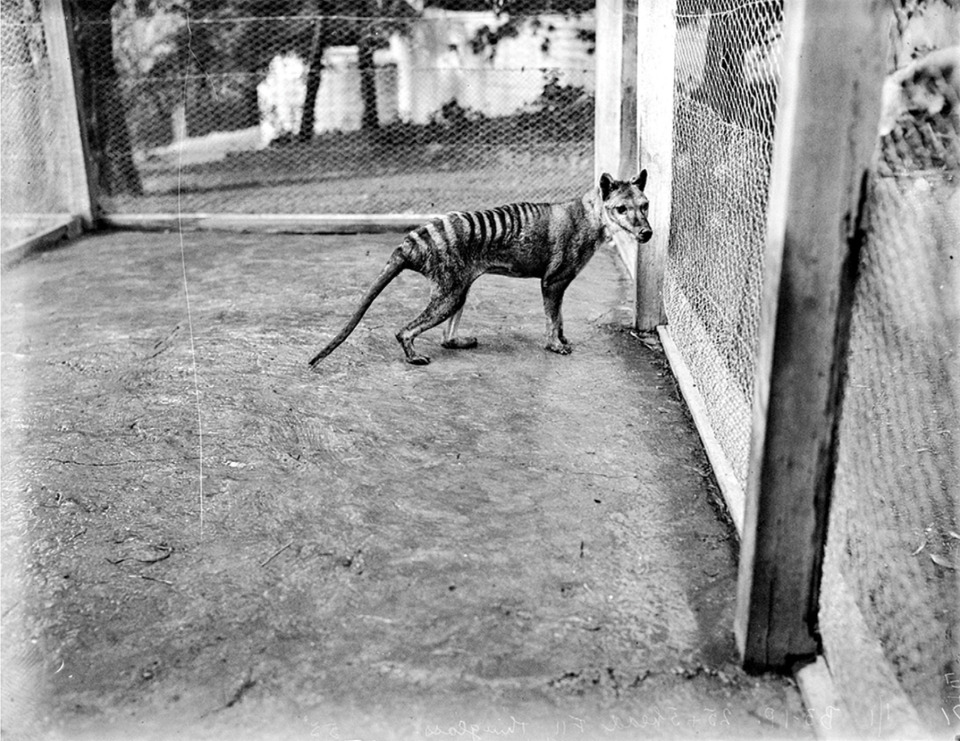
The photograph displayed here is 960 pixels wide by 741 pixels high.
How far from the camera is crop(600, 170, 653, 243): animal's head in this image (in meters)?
4.23

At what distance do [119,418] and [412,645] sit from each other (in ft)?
6.57

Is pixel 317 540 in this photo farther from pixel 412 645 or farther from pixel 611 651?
pixel 611 651

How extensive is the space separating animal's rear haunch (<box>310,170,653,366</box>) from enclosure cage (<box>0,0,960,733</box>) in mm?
345

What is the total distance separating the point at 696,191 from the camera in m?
4.16

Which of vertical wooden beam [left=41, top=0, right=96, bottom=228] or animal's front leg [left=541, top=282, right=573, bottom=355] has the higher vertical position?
vertical wooden beam [left=41, top=0, right=96, bottom=228]

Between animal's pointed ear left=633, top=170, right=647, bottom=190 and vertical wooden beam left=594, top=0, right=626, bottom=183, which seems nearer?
animal's pointed ear left=633, top=170, right=647, bottom=190

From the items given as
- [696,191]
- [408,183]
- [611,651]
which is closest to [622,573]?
[611,651]

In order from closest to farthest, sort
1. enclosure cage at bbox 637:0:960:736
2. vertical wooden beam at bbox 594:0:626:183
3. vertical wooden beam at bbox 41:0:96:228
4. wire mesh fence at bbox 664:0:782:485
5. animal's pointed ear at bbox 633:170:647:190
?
enclosure cage at bbox 637:0:960:736 → wire mesh fence at bbox 664:0:782:485 → animal's pointed ear at bbox 633:170:647:190 → vertical wooden beam at bbox 594:0:626:183 → vertical wooden beam at bbox 41:0:96:228

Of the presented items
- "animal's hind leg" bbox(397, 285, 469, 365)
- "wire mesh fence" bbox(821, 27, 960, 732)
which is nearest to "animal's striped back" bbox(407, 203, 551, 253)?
"animal's hind leg" bbox(397, 285, 469, 365)

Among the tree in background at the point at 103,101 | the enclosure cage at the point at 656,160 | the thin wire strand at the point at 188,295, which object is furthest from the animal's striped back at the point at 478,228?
the tree in background at the point at 103,101

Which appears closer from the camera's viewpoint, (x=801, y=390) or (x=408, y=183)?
(x=801, y=390)

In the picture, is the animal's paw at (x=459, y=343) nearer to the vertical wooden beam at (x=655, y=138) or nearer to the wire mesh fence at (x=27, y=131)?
the vertical wooden beam at (x=655, y=138)

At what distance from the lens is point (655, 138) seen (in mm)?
4559

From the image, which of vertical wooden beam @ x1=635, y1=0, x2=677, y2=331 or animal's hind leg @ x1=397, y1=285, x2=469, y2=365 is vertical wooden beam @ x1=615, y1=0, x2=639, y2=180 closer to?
vertical wooden beam @ x1=635, y1=0, x2=677, y2=331
